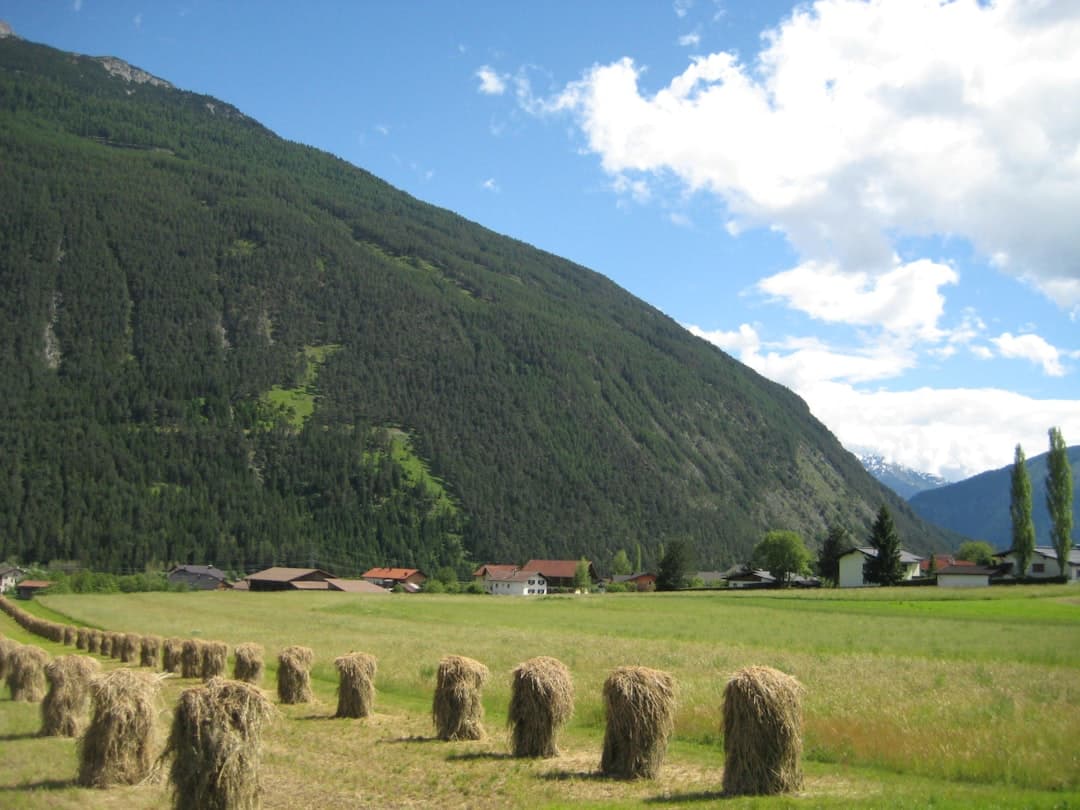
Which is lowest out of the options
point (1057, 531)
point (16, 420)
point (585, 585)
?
point (585, 585)

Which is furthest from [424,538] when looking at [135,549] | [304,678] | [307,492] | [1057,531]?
[304,678]

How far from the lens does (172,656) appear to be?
32.0m

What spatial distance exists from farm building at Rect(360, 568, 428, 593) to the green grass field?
404 ft

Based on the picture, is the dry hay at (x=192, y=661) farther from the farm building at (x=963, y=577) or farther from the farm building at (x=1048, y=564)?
the farm building at (x=1048, y=564)

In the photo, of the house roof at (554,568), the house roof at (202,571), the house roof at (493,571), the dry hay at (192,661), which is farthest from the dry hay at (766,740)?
the house roof at (554,568)

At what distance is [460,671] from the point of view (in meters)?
19.9

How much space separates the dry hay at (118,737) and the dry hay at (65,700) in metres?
4.56

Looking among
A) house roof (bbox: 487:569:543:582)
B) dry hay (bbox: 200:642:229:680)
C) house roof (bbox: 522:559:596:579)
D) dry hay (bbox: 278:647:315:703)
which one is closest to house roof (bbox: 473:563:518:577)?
house roof (bbox: 487:569:543:582)

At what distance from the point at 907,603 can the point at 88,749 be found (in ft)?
211

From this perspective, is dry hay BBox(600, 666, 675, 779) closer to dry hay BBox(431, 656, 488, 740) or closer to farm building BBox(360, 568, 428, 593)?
dry hay BBox(431, 656, 488, 740)

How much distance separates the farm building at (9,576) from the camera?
144 m

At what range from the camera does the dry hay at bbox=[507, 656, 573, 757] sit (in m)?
17.6

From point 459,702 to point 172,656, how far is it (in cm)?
1746

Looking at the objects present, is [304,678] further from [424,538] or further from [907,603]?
[424,538]
